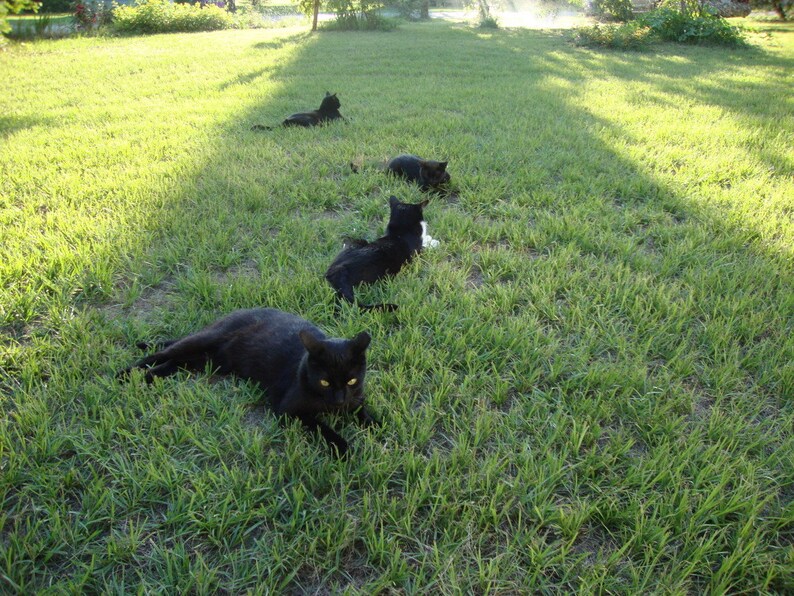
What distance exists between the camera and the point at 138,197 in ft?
12.6

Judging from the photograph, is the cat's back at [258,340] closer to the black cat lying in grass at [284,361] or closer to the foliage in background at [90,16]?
the black cat lying in grass at [284,361]

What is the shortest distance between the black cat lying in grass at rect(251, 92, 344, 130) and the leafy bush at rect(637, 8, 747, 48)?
1215 cm

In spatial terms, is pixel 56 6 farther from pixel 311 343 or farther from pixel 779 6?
pixel 779 6

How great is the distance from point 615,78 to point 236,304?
30.3 ft

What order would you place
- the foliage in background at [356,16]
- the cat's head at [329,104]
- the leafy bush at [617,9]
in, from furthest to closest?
1. the leafy bush at [617,9]
2. the foliage in background at [356,16]
3. the cat's head at [329,104]

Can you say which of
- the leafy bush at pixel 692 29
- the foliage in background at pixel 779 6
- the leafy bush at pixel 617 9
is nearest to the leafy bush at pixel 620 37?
the leafy bush at pixel 692 29

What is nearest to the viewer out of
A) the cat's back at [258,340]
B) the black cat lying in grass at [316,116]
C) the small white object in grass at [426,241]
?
the cat's back at [258,340]

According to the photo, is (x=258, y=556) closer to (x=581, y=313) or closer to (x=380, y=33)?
(x=581, y=313)

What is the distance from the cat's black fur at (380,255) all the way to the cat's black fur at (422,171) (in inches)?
37.4

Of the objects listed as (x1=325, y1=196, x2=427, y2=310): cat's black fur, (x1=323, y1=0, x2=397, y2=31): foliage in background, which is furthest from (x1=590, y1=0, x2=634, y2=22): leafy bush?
(x1=325, y1=196, x2=427, y2=310): cat's black fur

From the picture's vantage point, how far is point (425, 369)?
2217mm

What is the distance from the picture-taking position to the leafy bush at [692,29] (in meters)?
12.9

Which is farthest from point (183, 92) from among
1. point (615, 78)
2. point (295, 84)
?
point (615, 78)

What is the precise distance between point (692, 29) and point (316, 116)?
43.3 feet
